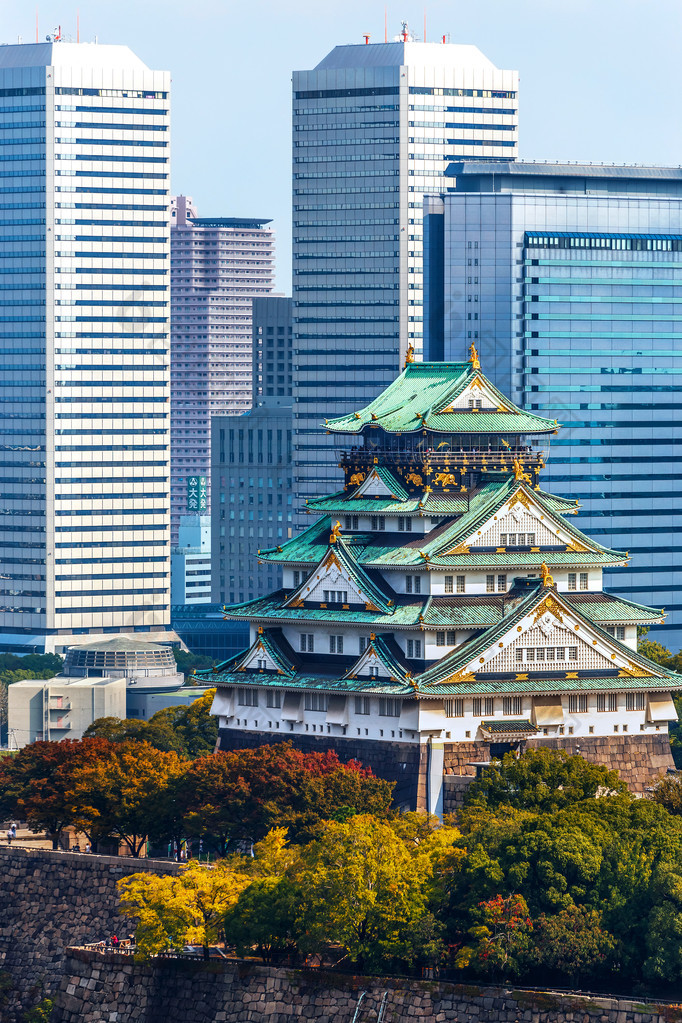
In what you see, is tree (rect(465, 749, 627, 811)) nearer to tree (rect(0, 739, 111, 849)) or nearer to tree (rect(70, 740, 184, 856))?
tree (rect(70, 740, 184, 856))

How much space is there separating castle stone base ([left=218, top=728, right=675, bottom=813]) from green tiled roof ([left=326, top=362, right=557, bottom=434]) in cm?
2134

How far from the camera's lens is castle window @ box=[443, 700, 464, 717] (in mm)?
155125

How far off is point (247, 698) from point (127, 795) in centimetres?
1262

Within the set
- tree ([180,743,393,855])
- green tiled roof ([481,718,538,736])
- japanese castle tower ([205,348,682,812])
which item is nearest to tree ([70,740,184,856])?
tree ([180,743,393,855])

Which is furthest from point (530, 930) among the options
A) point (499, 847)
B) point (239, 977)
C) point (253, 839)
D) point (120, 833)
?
point (120, 833)

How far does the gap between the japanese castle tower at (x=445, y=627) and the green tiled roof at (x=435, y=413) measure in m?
0.16

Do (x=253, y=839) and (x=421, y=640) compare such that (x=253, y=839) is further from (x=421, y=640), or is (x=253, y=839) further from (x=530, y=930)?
(x=530, y=930)

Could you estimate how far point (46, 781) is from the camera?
163875 mm

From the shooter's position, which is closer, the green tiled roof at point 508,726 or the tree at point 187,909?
the tree at point 187,909

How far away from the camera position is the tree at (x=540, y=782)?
14100cm

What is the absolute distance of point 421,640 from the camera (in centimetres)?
15850

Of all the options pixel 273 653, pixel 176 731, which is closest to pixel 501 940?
pixel 273 653

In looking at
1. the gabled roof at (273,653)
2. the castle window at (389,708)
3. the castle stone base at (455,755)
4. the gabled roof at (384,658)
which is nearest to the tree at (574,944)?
the castle stone base at (455,755)

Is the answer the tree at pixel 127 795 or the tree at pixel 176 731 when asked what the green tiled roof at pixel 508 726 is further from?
the tree at pixel 176 731
